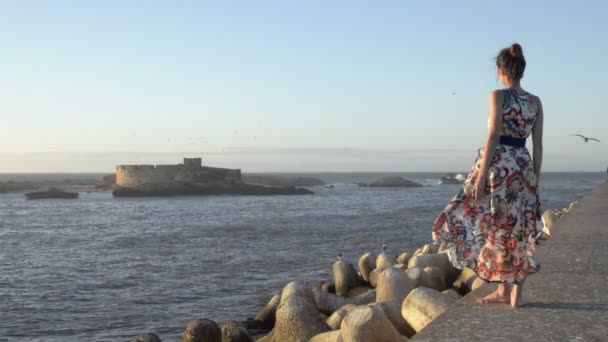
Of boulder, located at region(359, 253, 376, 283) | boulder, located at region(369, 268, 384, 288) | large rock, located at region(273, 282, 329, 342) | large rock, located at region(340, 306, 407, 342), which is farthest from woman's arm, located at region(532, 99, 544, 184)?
boulder, located at region(359, 253, 376, 283)

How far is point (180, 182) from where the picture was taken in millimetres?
61406

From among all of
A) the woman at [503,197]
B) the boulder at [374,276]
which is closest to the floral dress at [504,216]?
the woman at [503,197]

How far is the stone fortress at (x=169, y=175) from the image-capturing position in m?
61.4

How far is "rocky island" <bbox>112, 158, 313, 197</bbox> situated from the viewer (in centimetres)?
5953

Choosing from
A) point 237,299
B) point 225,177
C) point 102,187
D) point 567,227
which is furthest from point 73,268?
point 102,187

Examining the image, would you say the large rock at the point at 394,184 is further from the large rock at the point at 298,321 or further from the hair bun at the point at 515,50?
the hair bun at the point at 515,50

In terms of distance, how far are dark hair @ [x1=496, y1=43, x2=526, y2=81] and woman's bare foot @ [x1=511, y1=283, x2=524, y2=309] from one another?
123 centimetres

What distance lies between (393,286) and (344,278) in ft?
10.7

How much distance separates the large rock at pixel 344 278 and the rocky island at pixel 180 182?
1963 inches

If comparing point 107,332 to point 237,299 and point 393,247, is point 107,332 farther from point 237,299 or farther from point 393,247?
point 393,247

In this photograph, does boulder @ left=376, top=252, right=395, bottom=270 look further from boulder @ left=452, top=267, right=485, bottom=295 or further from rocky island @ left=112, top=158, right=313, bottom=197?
rocky island @ left=112, top=158, right=313, bottom=197

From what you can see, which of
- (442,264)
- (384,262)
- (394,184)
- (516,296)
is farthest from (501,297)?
(394,184)

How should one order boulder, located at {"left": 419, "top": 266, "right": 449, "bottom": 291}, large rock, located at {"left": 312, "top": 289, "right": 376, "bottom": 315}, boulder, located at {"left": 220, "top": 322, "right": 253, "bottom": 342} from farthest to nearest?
1. large rock, located at {"left": 312, "top": 289, "right": 376, "bottom": 315}
2. boulder, located at {"left": 419, "top": 266, "right": 449, "bottom": 291}
3. boulder, located at {"left": 220, "top": 322, "right": 253, "bottom": 342}

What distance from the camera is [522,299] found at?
4.82 meters
